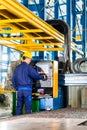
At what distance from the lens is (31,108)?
784 cm

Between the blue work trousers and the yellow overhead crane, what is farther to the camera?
the blue work trousers

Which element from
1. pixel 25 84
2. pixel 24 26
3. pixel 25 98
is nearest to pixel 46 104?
pixel 25 98

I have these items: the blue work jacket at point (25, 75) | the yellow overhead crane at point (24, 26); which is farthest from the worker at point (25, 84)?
the yellow overhead crane at point (24, 26)

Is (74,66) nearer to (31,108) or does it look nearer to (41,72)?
(41,72)

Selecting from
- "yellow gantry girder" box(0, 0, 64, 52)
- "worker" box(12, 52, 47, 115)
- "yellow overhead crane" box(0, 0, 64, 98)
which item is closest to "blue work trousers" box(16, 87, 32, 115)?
Answer: "worker" box(12, 52, 47, 115)

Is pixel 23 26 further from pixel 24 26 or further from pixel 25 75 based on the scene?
pixel 25 75

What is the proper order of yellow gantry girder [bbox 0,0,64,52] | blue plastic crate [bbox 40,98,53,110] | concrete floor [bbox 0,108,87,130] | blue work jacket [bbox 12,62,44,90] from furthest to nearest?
blue plastic crate [bbox 40,98,53,110], blue work jacket [bbox 12,62,44,90], yellow gantry girder [bbox 0,0,64,52], concrete floor [bbox 0,108,87,130]

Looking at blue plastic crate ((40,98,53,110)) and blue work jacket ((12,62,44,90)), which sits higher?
blue work jacket ((12,62,44,90))

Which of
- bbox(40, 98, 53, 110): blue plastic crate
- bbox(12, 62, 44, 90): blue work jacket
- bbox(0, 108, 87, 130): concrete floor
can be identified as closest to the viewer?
bbox(0, 108, 87, 130): concrete floor

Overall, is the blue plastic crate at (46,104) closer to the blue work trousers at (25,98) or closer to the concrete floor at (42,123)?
the blue work trousers at (25,98)

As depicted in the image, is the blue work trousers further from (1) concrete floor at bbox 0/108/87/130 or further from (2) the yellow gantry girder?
(1) concrete floor at bbox 0/108/87/130

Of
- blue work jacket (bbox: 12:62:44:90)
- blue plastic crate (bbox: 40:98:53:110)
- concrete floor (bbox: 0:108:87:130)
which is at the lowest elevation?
blue plastic crate (bbox: 40:98:53:110)

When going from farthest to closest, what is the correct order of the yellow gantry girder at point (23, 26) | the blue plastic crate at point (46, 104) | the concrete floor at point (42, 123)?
the blue plastic crate at point (46, 104) < the yellow gantry girder at point (23, 26) < the concrete floor at point (42, 123)

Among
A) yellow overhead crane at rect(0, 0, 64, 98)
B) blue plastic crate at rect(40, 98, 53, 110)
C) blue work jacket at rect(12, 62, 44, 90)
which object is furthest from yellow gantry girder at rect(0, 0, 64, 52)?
blue plastic crate at rect(40, 98, 53, 110)
